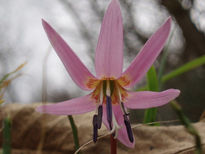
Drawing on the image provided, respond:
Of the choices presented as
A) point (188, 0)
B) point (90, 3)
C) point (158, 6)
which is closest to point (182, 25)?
point (188, 0)

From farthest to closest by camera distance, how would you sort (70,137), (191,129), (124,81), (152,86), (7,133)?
(152,86) → (70,137) → (124,81) → (7,133) → (191,129)

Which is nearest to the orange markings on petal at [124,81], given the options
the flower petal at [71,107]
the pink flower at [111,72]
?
the pink flower at [111,72]

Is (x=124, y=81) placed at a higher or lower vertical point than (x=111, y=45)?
lower

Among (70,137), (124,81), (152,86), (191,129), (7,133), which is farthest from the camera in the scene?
(152,86)

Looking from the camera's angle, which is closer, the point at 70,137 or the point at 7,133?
the point at 7,133

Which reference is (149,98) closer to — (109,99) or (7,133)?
(109,99)

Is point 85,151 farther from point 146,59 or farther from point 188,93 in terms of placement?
point 188,93

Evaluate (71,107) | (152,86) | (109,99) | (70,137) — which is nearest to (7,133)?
(71,107)
